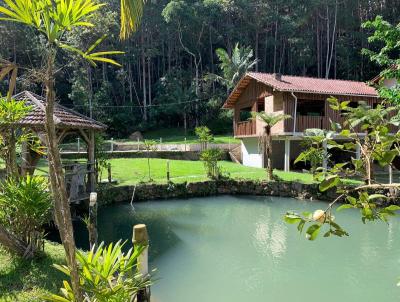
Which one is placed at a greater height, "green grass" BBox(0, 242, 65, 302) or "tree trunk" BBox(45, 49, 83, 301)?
"tree trunk" BBox(45, 49, 83, 301)

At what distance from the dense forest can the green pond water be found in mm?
21119

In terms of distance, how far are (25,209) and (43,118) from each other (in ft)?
15.2

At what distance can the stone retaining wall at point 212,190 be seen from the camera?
50.2 ft

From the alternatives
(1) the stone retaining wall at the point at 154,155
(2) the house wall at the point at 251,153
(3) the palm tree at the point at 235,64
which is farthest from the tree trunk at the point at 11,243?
(3) the palm tree at the point at 235,64

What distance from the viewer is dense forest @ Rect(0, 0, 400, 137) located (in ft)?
108

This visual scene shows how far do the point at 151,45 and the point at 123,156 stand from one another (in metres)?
15.7

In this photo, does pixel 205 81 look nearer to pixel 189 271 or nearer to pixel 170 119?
pixel 170 119

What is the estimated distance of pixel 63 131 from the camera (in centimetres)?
1084

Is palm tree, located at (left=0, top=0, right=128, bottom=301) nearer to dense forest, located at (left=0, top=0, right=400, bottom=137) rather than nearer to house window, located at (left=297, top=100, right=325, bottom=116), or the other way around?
house window, located at (left=297, top=100, right=325, bottom=116)

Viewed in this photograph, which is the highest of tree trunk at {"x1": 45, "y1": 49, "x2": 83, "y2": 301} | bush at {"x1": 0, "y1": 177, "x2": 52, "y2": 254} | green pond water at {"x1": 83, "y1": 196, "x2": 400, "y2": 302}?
tree trunk at {"x1": 45, "y1": 49, "x2": 83, "y2": 301}

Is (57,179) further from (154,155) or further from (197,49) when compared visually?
(197,49)

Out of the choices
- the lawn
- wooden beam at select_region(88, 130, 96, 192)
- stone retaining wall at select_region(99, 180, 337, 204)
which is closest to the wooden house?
the lawn

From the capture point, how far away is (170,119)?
36.4m

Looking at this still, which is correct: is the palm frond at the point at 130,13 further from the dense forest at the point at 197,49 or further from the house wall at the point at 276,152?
the dense forest at the point at 197,49
